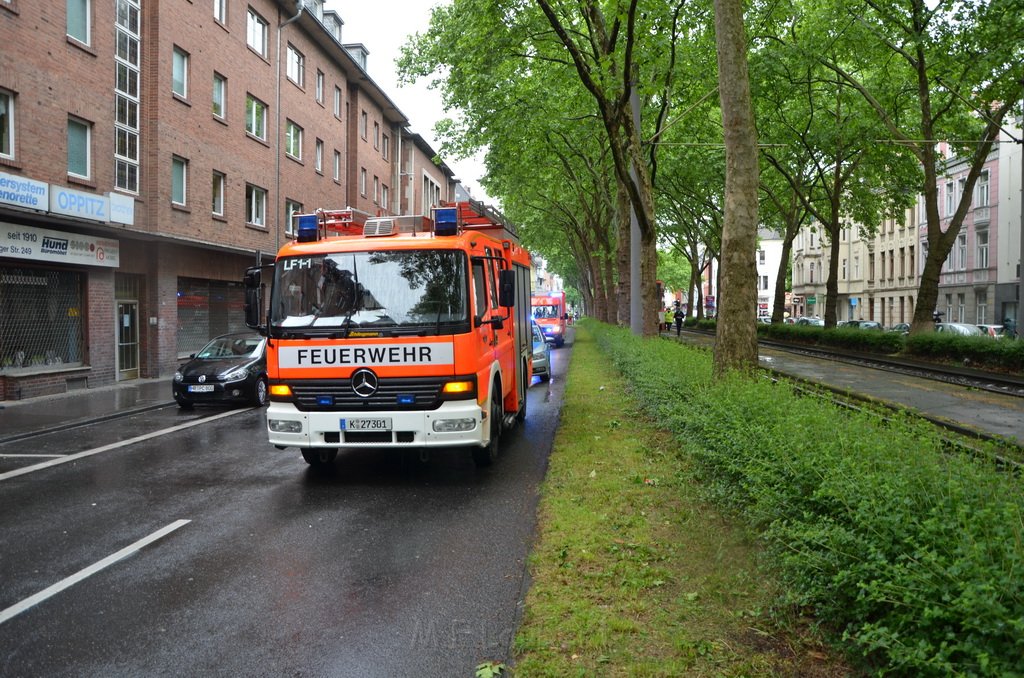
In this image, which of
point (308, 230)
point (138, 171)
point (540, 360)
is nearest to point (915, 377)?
point (540, 360)

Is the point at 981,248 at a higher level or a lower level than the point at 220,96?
lower

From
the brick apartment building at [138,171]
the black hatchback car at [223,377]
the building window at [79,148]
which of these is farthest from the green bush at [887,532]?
the building window at [79,148]

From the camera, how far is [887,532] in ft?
10.4

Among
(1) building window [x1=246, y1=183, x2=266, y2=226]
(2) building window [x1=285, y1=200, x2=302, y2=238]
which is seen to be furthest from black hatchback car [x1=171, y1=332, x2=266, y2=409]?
(2) building window [x1=285, y1=200, x2=302, y2=238]

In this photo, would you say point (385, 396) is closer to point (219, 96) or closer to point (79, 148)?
point (79, 148)

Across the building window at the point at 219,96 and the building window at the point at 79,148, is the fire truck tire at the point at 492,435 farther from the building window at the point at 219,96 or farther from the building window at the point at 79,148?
the building window at the point at 219,96

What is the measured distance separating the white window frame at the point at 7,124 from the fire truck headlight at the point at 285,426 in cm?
1151

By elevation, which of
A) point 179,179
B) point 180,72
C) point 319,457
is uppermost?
point 180,72

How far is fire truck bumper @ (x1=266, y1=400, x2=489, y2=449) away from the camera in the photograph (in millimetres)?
7332

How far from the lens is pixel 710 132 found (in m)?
27.5

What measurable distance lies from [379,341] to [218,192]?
18.2 m

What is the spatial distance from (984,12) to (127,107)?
1959 cm

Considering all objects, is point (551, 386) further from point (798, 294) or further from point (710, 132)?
point (798, 294)

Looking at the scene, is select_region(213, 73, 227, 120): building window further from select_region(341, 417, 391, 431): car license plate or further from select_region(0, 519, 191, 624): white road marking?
select_region(0, 519, 191, 624): white road marking
